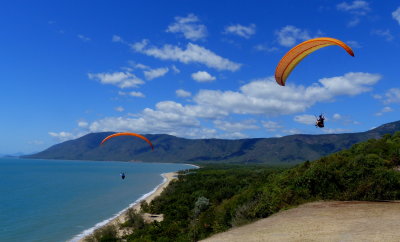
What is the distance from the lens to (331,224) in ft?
42.4

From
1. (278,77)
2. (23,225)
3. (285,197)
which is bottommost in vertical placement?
(23,225)

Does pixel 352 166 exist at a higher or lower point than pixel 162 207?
higher

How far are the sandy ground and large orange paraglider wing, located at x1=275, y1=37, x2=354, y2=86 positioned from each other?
6.93m

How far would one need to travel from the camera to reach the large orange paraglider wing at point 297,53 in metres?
14.0

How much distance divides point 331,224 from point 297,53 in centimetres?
812

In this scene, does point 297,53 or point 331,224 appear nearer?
point 331,224

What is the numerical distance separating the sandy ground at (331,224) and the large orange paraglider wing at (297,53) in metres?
6.93

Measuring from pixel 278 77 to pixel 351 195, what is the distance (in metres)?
8.54

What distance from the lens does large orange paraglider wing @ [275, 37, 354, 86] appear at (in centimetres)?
1398

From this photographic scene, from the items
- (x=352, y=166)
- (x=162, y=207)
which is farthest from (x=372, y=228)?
(x=162, y=207)

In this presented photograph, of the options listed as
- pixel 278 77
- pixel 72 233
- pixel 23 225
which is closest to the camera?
pixel 278 77

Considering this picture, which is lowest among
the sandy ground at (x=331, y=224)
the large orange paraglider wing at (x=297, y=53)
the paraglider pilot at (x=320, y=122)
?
the sandy ground at (x=331, y=224)

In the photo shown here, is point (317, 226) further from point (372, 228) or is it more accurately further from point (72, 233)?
point (72, 233)

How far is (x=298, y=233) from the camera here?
12.2m
